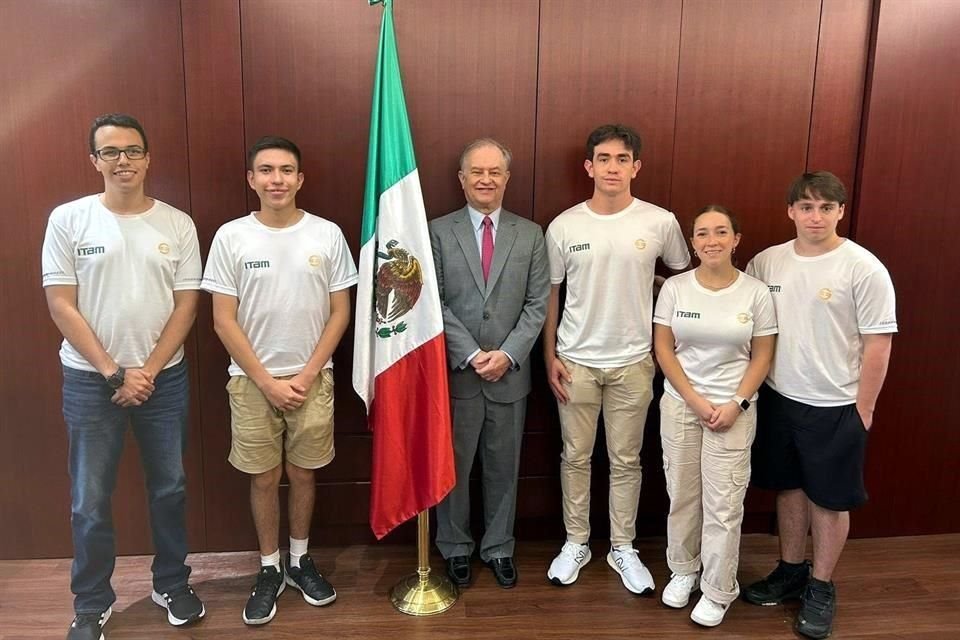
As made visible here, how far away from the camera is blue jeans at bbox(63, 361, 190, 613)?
2420mm

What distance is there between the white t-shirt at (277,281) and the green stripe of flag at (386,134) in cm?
21

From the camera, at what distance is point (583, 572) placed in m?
2.96

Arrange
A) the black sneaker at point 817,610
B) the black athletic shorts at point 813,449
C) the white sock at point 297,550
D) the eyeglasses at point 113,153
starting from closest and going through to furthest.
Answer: the eyeglasses at point 113,153 < the black athletic shorts at point 813,449 < the black sneaker at point 817,610 < the white sock at point 297,550

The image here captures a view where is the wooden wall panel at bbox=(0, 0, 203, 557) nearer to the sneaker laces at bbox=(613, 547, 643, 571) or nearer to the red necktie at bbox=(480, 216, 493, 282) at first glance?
the red necktie at bbox=(480, 216, 493, 282)

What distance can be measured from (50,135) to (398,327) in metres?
1.55

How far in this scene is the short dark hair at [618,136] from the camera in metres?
2.70

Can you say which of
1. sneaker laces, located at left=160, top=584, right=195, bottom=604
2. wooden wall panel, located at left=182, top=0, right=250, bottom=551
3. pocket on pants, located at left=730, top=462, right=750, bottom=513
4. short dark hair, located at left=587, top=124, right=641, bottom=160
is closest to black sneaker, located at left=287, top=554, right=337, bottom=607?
sneaker laces, located at left=160, top=584, right=195, bottom=604

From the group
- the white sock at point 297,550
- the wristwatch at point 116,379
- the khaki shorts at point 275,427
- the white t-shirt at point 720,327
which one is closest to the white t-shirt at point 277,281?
the khaki shorts at point 275,427

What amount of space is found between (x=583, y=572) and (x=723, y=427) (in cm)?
93

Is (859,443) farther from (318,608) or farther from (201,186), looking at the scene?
(201,186)

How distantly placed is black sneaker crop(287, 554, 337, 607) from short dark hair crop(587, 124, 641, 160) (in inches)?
76.2

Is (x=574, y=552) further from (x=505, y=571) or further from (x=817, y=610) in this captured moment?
(x=817, y=610)

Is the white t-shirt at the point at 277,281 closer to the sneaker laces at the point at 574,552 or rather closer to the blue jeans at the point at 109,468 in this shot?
the blue jeans at the point at 109,468

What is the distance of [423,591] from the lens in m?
2.74
